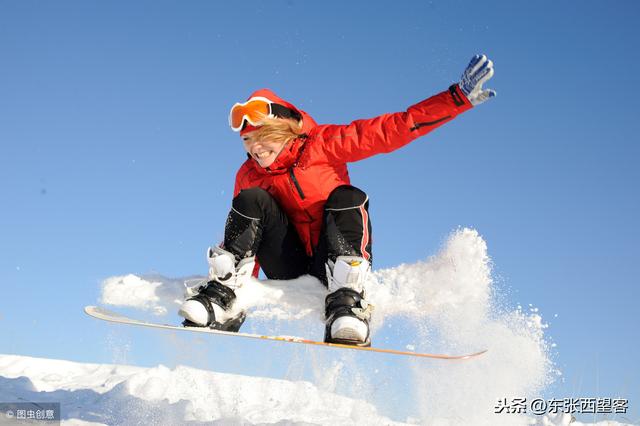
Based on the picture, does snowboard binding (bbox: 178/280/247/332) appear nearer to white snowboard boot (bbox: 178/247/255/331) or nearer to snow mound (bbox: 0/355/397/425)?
white snowboard boot (bbox: 178/247/255/331)

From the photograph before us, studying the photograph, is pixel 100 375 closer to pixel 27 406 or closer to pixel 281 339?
pixel 27 406

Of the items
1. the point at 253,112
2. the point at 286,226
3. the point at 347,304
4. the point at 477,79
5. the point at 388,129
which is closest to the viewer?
the point at 477,79

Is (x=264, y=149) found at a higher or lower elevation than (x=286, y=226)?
higher

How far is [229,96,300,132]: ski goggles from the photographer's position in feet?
14.5

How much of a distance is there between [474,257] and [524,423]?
3447mm

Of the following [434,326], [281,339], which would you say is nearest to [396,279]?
[434,326]

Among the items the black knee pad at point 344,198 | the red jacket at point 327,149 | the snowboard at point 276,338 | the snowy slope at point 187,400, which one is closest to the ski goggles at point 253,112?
the red jacket at point 327,149

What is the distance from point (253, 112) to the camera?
4.43m

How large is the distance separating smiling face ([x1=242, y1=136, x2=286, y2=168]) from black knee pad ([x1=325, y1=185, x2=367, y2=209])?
0.56 meters

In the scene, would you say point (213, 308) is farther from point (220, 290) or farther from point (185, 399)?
point (185, 399)

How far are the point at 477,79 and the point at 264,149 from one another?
1.71 meters

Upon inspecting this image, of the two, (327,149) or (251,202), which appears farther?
(327,149)

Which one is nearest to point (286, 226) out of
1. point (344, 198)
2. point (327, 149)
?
point (344, 198)

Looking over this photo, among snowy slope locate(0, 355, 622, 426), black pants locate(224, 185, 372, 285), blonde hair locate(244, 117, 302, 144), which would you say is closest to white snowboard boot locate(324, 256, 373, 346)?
black pants locate(224, 185, 372, 285)
